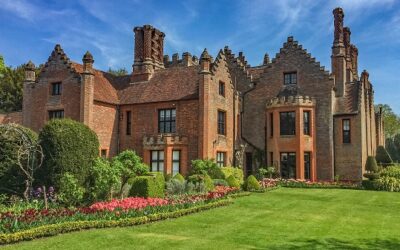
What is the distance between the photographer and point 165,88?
30.7 metres

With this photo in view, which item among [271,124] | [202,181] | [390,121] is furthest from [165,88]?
[390,121]

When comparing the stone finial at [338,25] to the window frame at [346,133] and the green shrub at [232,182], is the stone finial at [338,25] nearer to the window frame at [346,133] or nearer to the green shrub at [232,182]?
the window frame at [346,133]

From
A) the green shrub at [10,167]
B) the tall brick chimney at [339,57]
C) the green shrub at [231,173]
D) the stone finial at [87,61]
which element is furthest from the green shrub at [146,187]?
the tall brick chimney at [339,57]

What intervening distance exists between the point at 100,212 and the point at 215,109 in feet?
53.5

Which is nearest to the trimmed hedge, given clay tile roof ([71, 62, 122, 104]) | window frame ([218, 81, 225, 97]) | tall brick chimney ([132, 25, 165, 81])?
window frame ([218, 81, 225, 97])

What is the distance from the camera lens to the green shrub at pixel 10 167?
63.4ft

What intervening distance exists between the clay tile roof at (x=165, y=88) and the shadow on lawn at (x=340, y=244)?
59.8 feet

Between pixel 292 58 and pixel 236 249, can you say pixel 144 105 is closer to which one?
pixel 292 58

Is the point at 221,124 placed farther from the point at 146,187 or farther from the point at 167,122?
the point at 146,187

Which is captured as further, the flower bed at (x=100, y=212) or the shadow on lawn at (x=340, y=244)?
the flower bed at (x=100, y=212)

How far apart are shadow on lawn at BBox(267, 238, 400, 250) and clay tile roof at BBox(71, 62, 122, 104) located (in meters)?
21.2

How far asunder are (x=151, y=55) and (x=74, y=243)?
24300 mm

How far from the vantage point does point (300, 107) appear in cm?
3092

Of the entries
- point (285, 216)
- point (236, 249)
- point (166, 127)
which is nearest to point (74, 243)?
point (236, 249)
